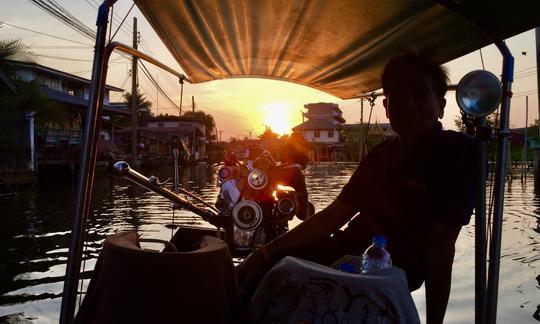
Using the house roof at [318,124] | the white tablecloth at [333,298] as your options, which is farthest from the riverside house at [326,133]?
the white tablecloth at [333,298]

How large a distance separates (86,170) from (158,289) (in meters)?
0.99

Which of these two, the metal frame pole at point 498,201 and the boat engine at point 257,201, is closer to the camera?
the metal frame pole at point 498,201

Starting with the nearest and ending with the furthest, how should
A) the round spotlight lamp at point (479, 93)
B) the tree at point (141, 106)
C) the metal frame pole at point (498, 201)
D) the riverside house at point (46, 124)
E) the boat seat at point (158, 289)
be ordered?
the boat seat at point (158, 289) → the round spotlight lamp at point (479, 93) → the metal frame pole at point (498, 201) → the riverside house at point (46, 124) → the tree at point (141, 106)

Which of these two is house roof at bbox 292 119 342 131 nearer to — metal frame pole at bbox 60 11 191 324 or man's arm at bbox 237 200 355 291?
man's arm at bbox 237 200 355 291

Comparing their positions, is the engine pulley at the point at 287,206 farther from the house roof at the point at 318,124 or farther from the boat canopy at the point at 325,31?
the house roof at the point at 318,124

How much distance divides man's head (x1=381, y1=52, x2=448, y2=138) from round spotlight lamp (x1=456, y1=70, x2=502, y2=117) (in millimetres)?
218

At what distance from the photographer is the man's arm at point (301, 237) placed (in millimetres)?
2236

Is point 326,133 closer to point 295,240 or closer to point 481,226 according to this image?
point 295,240

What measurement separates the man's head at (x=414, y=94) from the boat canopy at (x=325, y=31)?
26cm

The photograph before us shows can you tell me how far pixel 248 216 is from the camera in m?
5.08

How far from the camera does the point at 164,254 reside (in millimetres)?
1312

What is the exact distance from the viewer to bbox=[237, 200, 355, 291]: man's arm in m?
2.24

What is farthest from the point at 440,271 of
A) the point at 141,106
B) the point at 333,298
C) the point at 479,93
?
the point at 141,106

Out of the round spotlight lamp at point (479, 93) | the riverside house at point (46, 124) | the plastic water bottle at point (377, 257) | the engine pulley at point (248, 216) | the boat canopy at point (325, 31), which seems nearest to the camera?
the plastic water bottle at point (377, 257)
